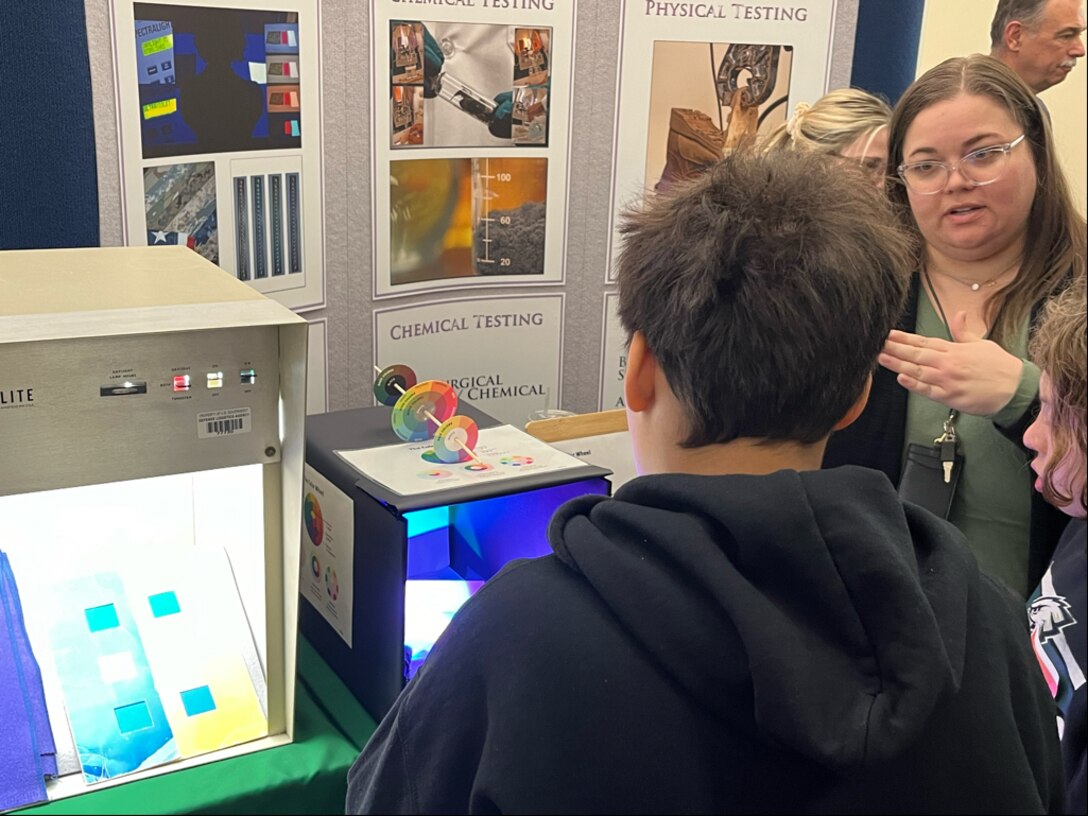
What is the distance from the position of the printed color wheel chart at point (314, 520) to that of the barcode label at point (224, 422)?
337 mm

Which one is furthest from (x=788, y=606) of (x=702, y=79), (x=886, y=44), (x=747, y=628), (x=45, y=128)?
(x=886, y=44)

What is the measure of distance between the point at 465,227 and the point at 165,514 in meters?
0.95

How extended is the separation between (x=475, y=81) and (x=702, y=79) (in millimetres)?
536

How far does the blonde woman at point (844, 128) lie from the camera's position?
182 cm

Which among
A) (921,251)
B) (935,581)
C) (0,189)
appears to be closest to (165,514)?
(0,189)

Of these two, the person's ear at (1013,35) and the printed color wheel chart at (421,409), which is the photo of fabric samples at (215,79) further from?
the person's ear at (1013,35)

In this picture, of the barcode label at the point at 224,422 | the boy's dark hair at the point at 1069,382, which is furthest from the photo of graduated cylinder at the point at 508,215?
the boy's dark hair at the point at 1069,382

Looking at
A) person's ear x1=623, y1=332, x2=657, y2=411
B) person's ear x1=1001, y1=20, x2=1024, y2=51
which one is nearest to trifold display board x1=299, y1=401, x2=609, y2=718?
person's ear x1=623, y1=332, x2=657, y2=411

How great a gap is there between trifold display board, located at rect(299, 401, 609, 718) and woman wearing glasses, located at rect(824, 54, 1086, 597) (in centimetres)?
49

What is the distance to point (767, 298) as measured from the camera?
746mm

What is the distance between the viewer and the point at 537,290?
218 cm

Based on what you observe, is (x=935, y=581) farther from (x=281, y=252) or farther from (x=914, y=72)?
(x=914, y=72)

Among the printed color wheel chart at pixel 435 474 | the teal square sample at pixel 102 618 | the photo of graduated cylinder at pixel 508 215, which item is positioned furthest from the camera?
the photo of graduated cylinder at pixel 508 215

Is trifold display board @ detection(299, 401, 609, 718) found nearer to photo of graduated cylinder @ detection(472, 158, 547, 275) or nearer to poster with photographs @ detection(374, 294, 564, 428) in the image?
poster with photographs @ detection(374, 294, 564, 428)
